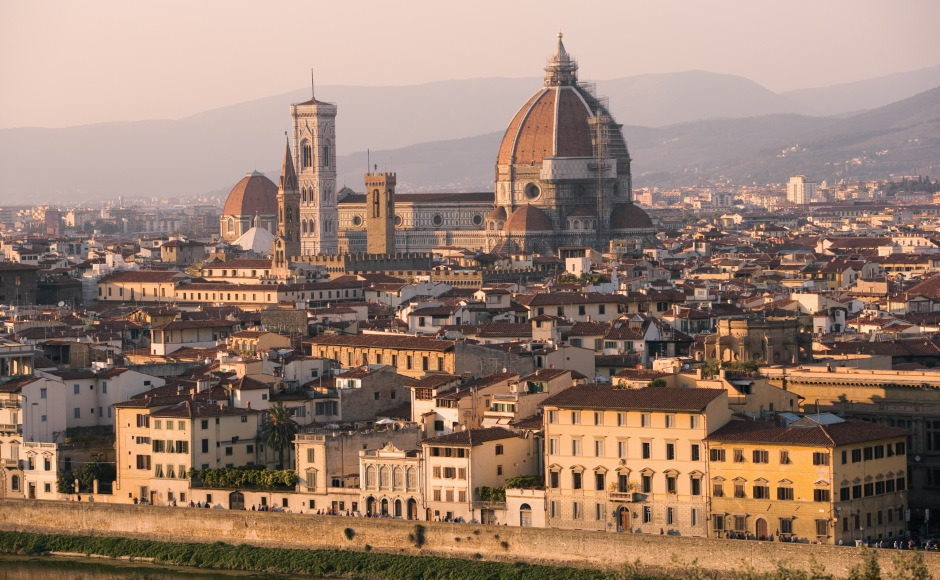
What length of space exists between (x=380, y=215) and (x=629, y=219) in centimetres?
1734

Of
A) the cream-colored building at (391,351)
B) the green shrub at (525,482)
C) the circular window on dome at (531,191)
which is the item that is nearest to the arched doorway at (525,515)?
the green shrub at (525,482)

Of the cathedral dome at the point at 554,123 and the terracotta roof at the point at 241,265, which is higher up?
the cathedral dome at the point at 554,123

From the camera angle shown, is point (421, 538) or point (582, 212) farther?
point (582, 212)

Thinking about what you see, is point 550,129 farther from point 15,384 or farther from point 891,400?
point 891,400

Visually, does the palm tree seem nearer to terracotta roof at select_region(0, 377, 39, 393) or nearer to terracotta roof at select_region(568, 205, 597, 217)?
terracotta roof at select_region(0, 377, 39, 393)

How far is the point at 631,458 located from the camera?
48.1 meters

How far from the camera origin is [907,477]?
50.1 m

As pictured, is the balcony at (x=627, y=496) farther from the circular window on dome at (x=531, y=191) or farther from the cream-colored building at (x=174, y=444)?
the circular window on dome at (x=531, y=191)

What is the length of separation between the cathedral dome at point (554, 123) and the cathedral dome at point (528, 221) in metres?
5.80

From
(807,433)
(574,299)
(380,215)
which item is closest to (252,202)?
(380,215)

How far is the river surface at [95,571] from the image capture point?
51.3m

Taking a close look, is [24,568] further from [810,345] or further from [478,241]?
[478,241]

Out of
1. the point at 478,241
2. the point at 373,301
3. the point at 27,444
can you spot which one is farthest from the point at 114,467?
the point at 478,241

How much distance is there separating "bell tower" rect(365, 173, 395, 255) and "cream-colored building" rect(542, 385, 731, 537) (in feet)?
358
